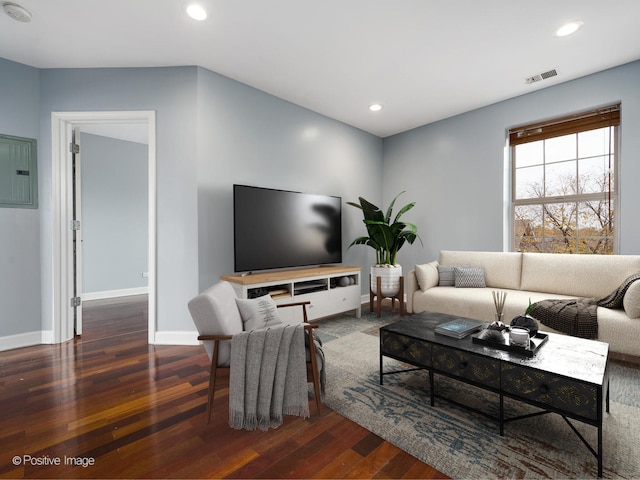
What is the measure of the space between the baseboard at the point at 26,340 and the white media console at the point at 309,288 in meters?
1.76

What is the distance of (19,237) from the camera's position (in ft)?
9.60

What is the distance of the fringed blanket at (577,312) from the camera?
2.46m

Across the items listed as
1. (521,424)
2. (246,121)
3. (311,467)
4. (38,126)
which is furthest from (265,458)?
(38,126)

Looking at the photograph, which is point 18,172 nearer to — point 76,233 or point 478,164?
point 76,233

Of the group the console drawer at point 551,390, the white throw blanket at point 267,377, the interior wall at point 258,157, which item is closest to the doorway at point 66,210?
the interior wall at point 258,157

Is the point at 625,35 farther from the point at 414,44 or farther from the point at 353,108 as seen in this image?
the point at 353,108

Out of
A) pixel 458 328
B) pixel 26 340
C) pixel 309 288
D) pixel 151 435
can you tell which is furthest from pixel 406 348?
pixel 26 340

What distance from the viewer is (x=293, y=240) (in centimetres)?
372

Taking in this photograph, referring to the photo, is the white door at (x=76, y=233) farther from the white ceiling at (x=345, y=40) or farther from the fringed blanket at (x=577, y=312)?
the fringed blanket at (x=577, y=312)

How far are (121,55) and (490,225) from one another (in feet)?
14.6

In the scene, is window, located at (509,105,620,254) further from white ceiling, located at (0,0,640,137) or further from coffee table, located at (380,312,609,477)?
coffee table, located at (380,312,609,477)

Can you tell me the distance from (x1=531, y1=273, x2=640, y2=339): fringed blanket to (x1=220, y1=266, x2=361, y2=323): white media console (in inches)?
74.7

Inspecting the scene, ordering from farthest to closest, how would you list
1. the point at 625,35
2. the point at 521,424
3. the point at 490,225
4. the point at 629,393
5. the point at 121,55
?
1. the point at 490,225
2. the point at 121,55
3. the point at 625,35
4. the point at 629,393
5. the point at 521,424

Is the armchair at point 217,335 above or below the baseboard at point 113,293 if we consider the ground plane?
above
